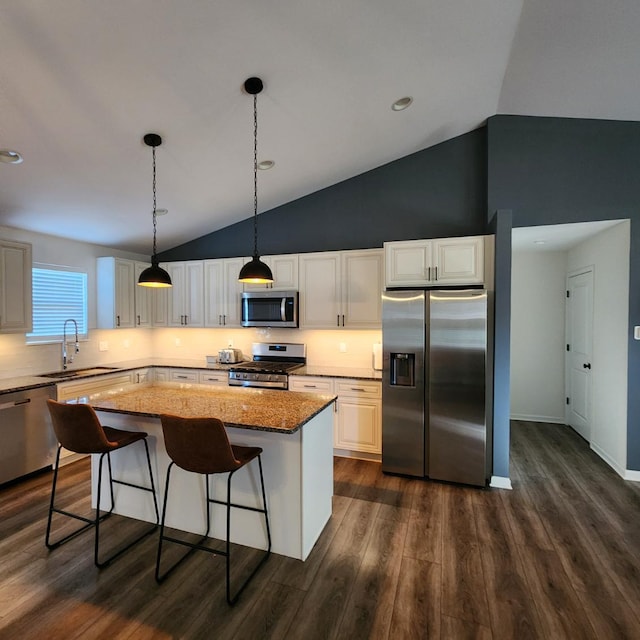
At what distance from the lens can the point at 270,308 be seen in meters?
4.44

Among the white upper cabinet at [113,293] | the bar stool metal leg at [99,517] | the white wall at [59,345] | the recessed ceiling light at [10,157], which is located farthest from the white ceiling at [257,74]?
the bar stool metal leg at [99,517]

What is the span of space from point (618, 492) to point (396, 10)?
4203 mm

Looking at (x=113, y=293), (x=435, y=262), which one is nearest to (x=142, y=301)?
(x=113, y=293)

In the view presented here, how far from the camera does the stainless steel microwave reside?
435 cm

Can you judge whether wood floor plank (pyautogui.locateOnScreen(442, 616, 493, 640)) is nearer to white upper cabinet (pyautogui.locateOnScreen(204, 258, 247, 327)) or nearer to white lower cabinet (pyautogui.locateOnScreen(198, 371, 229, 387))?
white lower cabinet (pyautogui.locateOnScreen(198, 371, 229, 387))

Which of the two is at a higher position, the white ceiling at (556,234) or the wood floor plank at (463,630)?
the white ceiling at (556,234)

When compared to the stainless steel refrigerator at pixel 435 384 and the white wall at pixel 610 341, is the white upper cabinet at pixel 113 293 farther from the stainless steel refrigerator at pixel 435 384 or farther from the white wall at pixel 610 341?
the white wall at pixel 610 341

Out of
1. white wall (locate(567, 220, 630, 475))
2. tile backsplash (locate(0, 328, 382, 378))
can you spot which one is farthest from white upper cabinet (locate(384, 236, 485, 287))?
white wall (locate(567, 220, 630, 475))

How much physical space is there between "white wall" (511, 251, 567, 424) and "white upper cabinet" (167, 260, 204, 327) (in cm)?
451

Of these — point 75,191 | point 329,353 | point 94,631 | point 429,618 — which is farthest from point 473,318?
point 75,191

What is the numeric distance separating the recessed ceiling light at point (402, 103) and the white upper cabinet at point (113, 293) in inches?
149

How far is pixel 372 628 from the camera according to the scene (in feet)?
5.86

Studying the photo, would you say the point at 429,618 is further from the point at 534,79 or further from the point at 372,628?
the point at 534,79

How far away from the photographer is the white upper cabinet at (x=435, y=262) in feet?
11.2
